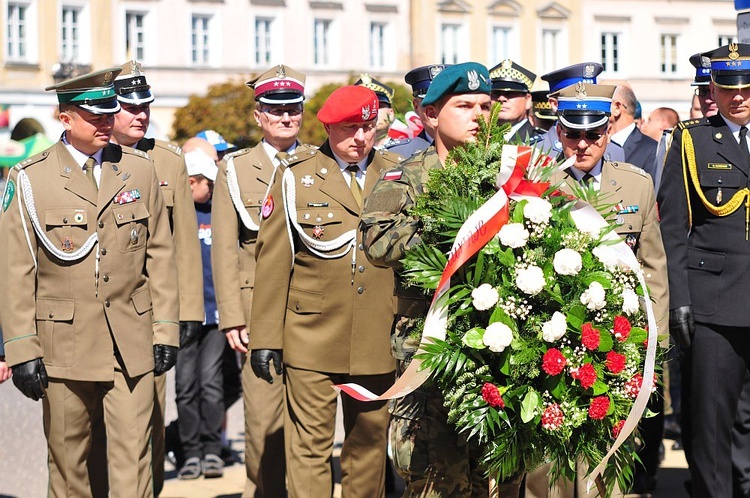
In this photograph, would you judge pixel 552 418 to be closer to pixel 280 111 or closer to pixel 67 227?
pixel 67 227

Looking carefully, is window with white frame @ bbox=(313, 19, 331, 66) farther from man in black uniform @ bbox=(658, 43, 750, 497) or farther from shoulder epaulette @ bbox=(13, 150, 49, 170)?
shoulder epaulette @ bbox=(13, 150, 49, 170)

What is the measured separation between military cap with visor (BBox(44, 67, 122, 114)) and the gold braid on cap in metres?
3.05

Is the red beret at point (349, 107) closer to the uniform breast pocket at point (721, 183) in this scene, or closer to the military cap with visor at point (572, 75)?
the uniform breast pocket at point (721, 183)

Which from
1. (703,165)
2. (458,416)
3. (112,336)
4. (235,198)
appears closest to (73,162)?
(112,336)

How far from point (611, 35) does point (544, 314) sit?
58.9 meters

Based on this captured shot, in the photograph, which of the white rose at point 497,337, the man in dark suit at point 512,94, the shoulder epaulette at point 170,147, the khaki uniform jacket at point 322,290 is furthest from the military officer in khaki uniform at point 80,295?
the man in dark suit at point 512,94

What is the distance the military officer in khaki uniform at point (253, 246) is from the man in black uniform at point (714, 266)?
7.46ft

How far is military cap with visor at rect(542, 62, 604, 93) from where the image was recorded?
9.59 meters

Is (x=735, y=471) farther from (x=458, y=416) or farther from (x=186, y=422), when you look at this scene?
(x=186, y=422)

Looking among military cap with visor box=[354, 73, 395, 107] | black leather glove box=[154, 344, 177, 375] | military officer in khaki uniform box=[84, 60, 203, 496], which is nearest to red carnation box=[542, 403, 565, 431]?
black leather glove box=[154, 344, 177, 375]

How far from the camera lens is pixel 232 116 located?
1721 inches

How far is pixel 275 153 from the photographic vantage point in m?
9.07

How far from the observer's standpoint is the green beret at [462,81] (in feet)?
21.0

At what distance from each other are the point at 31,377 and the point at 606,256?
303 cm
